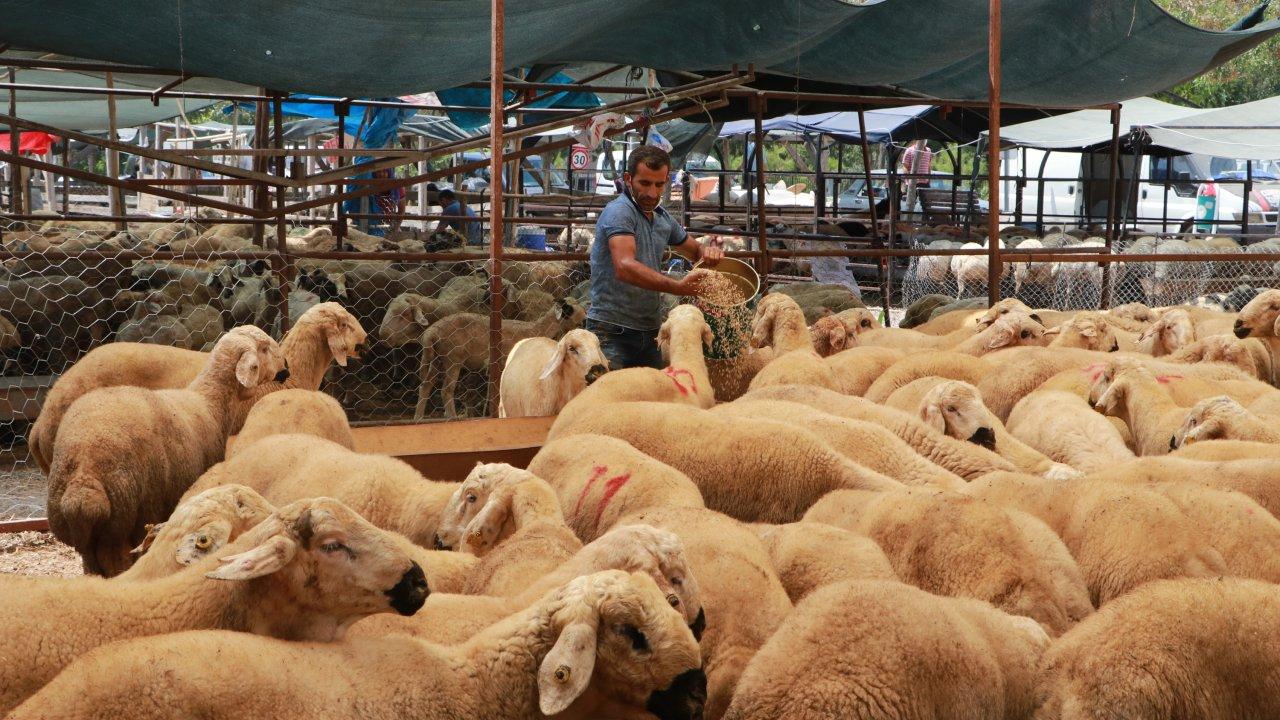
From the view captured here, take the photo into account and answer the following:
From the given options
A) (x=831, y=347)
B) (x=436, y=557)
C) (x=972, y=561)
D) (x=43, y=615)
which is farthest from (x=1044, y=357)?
(x=43, y=615)

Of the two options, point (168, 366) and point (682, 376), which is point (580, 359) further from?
point (168, 366)

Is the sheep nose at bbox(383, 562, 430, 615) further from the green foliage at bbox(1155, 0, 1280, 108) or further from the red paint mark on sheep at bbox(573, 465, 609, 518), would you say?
the green foliage at bbox(1155, 0, 1280, 108)

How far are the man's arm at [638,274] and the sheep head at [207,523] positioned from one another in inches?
131

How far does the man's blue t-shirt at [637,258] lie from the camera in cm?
770

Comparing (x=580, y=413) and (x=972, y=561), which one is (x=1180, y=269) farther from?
(x=972, y=561)

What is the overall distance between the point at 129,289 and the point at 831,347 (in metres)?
6.61

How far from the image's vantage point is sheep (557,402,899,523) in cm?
521

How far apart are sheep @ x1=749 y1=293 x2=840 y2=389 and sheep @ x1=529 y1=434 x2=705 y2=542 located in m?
2.27

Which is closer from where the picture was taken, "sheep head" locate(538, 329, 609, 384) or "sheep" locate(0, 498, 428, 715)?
"sheep" locate(0, 498, 428, 715)

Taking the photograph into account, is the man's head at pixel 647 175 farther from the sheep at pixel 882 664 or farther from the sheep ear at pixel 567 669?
the sheep ear at pixel 567 669

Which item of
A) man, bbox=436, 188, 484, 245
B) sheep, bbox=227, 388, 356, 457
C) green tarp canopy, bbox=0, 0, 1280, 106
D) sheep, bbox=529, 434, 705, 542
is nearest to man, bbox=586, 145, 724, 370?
green tarp canopy, bbox=0, 0, 1280, 106

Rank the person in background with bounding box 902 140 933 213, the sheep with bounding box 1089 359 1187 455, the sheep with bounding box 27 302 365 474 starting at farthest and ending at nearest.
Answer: the person in background with bounding box 902 140 933 213 → the sheep with bounding box 27 302 365 474 → the sheep with bounding box 1089 359 1187 455

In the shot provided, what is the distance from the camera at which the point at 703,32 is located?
31.3 ft


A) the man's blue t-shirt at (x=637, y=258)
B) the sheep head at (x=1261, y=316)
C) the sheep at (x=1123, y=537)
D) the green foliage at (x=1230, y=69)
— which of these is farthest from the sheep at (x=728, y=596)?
the green foliage at (x=1230, y=69)
